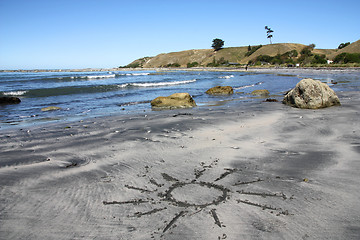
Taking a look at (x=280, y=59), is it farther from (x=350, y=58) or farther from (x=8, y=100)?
(x=8, y=100)

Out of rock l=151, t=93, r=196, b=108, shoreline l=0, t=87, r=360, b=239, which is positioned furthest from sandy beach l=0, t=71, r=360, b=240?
rock l=151, t=93, r=196, b=108

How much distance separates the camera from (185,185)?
11.9 ft

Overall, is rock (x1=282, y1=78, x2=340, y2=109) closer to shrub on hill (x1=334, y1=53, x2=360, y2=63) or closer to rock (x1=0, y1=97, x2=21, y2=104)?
rock (x1=0, y1=97, x2=21, y2=104)

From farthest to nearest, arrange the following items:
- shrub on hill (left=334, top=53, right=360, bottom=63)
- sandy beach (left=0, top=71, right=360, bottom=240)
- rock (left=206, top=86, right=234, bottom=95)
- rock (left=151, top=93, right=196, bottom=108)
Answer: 1. shrub on hill (left=334, top=53, right=360, bottom=63)
2. rock (left=206, top=86, right=234, bottom=95)
3. rock (left=151, top=93, right=196, bottom=108)
4. sandy beach (left=0, top=71, right=360, bottom=240)

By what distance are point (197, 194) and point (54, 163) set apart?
117 inches

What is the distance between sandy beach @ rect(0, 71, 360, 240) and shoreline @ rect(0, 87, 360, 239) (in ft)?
0.05

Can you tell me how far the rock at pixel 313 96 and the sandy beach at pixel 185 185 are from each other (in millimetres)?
3439

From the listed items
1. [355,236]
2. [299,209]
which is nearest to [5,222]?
[299,209]

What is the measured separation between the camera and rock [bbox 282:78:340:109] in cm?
992

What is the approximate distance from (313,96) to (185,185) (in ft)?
27.9

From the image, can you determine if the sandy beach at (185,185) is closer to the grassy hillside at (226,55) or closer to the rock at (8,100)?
the rock at (8,100)

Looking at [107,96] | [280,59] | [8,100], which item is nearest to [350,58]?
[280,59]

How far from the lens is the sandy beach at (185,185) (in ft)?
8.80

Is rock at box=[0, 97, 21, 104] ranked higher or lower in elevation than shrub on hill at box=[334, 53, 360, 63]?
lower
